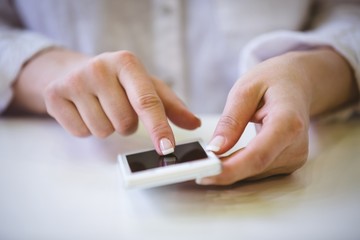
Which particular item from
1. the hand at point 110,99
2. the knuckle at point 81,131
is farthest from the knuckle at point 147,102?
the knuckle at point 81,131

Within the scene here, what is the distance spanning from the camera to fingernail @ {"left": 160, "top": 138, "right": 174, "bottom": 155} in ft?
1.25

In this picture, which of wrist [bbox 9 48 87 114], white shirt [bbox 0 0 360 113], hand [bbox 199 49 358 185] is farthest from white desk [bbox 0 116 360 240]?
white shirt [bbox 0 0 360 113]

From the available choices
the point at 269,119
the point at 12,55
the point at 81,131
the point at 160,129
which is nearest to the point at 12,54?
the point at 12,55

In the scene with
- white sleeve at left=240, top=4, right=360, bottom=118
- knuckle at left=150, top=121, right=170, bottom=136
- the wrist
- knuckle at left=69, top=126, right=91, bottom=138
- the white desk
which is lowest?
the white desk

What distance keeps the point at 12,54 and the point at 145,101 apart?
339 millimetres

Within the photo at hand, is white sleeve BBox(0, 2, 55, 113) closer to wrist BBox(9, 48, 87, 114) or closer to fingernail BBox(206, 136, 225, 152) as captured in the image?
wrist BBox(9, 48, 87, 114)

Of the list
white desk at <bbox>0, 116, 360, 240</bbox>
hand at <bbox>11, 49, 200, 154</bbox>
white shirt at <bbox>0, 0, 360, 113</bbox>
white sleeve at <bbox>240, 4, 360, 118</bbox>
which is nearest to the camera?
white desk at <bbox>0, 116, 360, 240</bbox>

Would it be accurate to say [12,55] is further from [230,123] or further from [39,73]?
[230,123]

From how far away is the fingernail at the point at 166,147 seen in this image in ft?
1.25

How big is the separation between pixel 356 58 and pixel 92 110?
42cm

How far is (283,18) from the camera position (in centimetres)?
72

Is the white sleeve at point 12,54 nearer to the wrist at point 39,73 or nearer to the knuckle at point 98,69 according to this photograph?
the wrist at point 39,73

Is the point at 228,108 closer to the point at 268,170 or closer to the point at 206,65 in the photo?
the point at 268,170

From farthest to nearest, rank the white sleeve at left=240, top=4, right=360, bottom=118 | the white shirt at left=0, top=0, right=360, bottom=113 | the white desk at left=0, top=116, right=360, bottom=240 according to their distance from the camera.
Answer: the white shirt at left=0, top=0, right=360, bottom=113 → the white sleeve at left=240, top=4, right=360, bottom=118 → the white desk at left=0, top=116, right=360, bottom=240
